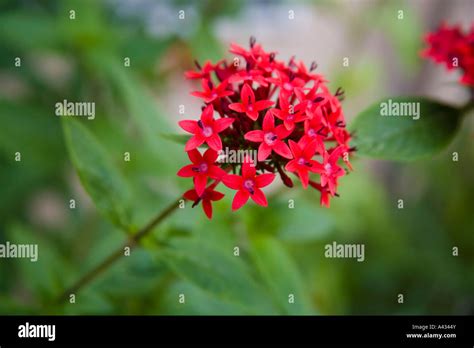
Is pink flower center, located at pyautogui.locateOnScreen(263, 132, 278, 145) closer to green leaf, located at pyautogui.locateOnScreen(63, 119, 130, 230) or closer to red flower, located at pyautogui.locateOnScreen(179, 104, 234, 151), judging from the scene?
red flower, located at pyautogui.locateOnScreen(179, 104, 234, 151)

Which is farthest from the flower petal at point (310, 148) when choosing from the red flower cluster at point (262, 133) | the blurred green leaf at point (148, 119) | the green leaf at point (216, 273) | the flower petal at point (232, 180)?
the blurred green leaf at point (148, 119)

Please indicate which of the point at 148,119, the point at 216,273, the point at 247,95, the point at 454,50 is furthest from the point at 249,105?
the point at 148,119

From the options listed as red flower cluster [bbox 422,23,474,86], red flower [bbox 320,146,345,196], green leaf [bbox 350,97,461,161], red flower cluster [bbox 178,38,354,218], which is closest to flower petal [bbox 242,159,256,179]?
red flower cluster [bbox 178,38,354,218]

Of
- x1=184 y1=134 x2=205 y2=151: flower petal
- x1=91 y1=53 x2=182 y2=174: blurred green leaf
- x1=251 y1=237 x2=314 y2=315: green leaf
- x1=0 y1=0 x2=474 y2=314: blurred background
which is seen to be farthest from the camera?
x1=91 y1=53 x2=182 y2=174: blurred green leaf

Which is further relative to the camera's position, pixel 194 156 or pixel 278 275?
pixel 278 275

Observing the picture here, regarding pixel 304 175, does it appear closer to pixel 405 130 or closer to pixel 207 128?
pixel 207 128
